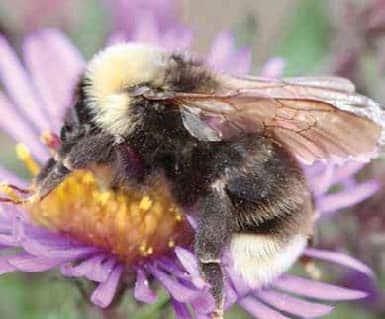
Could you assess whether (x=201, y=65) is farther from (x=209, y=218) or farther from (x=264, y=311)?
(x=264, y=311)

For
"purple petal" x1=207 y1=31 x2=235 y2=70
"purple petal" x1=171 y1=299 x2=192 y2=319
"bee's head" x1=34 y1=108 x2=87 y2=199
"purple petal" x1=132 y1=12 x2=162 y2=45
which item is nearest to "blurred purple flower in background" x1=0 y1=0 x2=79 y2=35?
"purple petal" x1=132 y1=12 x2=162 y2=45

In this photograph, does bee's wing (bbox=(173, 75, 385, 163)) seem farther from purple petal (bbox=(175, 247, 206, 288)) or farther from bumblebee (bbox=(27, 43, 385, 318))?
purple petal (bbox=(175, 247, 206, 288))

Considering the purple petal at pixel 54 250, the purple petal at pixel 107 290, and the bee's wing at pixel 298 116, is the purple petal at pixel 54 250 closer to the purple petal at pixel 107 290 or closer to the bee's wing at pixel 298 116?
the purple petal at pixel 107 290

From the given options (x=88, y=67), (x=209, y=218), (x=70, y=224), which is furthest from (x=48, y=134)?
(x=209, y=218)

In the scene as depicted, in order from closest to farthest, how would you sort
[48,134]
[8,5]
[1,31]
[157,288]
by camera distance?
[157,288]
[48,134]
[1,31]
[8,5]

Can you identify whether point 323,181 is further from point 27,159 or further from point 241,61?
point 27,159

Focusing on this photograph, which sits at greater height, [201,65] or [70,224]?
[201,65]

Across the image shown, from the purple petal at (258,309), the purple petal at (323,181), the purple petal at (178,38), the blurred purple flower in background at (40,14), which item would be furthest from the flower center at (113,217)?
the blurred purple flower in background at (40,14)

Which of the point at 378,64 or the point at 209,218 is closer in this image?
the point at 209,218
